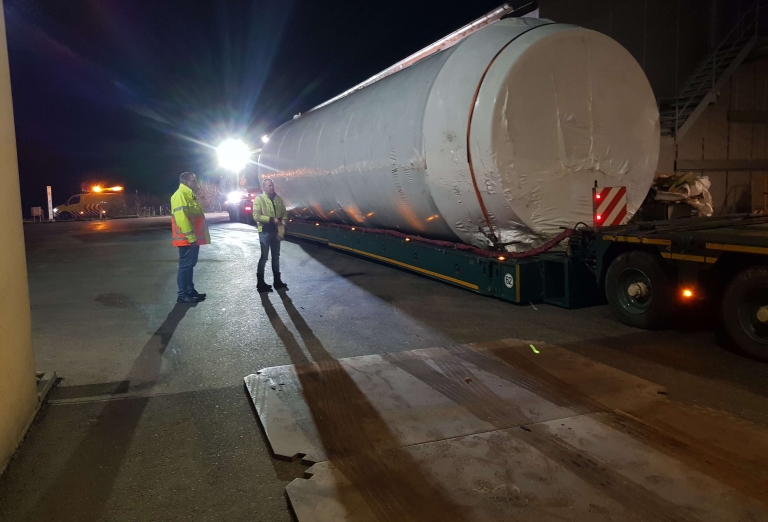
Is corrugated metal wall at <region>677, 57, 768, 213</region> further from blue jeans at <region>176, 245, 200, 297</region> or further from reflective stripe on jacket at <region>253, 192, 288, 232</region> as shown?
blue jeans at <region>176, 245, 200, 297</region>

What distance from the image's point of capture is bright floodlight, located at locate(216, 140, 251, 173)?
2261 cm

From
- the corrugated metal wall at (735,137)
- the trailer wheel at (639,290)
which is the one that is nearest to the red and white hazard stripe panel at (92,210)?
the corrugated metal wall at (735,137)

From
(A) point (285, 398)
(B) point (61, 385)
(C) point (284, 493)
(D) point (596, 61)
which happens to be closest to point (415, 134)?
(D) point (596, 61)

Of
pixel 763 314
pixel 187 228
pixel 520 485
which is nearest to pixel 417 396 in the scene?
pixel 520 485

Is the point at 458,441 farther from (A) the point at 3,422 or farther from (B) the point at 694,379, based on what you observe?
(A) the point at 3,422

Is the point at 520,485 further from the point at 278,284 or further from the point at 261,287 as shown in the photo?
the point at 278,284

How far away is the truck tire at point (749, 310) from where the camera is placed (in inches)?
221

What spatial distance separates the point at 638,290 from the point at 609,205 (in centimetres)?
157

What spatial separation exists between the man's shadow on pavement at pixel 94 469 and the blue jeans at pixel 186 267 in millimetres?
3792

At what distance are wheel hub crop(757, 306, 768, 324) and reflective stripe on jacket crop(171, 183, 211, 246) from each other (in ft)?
23.4

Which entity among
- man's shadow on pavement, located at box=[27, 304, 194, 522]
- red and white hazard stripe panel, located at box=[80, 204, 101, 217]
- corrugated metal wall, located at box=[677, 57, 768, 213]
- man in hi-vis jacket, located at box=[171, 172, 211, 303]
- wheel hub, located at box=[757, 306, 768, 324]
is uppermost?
corrugated metal wall, located at box=[677, 57, 768, 213]

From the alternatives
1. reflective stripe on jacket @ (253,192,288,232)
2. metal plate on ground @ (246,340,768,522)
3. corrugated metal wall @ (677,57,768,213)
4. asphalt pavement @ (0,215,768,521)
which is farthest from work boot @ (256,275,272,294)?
corrugated metal wall @ (677,57,768,213)

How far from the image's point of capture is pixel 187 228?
8.97m

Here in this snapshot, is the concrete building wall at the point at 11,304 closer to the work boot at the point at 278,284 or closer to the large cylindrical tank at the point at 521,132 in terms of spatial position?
the large cylindrical tank at the point at 521,132
